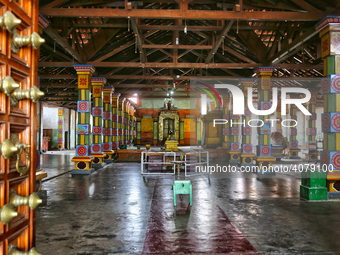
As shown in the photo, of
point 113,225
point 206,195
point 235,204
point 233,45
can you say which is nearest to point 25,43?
point 113,225

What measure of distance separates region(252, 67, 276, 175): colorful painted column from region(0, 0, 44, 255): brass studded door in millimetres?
9497

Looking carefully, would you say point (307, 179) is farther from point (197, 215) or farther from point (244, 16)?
point (244, 16)

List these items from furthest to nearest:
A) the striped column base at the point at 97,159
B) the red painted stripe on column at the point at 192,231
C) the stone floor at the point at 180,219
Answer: the striped column base at the point at 97,159 → the stone floor at the point at 180,219 → the red painted stripe on column at the point at 192,231

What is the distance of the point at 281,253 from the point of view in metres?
3.30

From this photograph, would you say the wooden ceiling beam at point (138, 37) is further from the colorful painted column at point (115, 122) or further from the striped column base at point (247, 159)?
the striped column base at point (247, 159)

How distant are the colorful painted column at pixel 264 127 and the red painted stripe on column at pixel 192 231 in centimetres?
505

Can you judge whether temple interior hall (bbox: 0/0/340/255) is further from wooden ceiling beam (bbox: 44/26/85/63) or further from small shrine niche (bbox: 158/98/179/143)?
small shrine niche (bbox: 158/98/179/143)

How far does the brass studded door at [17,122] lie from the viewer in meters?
1.40

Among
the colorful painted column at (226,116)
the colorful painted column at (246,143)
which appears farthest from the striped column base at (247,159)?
the colorful painted column at (226,116)

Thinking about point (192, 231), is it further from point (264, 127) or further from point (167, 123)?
point (167, 123)

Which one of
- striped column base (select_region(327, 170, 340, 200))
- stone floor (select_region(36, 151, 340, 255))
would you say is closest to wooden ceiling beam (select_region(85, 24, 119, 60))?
stone floor (select_region(36, 151, 340, 255))

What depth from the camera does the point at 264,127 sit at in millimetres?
10172

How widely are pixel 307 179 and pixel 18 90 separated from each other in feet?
20.7

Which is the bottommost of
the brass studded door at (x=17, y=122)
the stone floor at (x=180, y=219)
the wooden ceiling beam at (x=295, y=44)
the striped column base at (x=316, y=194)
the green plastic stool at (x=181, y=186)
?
the stone floor at (x=180, y=219)
